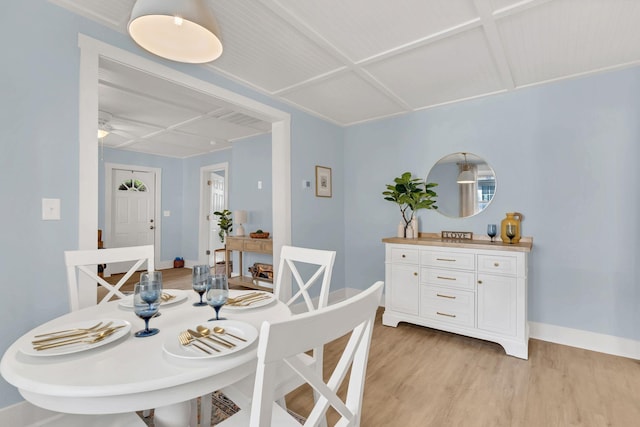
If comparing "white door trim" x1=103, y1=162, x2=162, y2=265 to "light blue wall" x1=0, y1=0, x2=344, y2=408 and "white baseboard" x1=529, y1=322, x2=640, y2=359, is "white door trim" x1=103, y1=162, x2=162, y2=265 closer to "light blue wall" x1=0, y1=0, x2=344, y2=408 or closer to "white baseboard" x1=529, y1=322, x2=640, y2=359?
"light blue wall" x1=0, y1=0, x2=344, y2=408

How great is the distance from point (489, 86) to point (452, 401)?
2.71 meters

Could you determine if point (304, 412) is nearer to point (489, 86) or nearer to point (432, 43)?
point (432, 43)

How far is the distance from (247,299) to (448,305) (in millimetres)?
2122

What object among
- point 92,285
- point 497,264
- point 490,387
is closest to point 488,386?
point 490,387

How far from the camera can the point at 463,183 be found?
321 cm

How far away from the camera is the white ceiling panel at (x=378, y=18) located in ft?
5.65

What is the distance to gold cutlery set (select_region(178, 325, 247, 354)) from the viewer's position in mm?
944

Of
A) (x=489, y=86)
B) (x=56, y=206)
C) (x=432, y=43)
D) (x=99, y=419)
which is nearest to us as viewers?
(x=99, y=419)

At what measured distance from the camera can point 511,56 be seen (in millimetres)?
2273

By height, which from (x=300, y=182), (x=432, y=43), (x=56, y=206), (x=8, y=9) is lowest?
(x=56, y=206)

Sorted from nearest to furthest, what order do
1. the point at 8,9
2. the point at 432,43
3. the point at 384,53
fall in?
the point at 8,9 → the point at 432,43 → the point at 384,53

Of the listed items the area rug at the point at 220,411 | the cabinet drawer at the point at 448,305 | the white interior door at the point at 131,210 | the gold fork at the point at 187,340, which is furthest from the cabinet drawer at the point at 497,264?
the white interior door at the point at 131,210

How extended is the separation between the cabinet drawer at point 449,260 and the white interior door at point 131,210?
539cm

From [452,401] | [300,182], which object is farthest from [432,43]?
[452,401]
